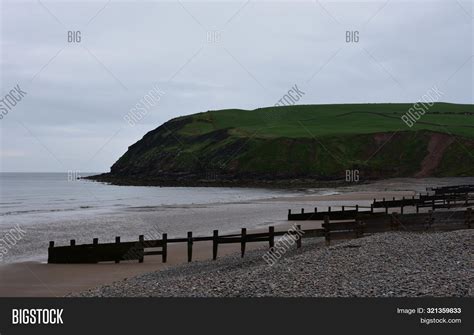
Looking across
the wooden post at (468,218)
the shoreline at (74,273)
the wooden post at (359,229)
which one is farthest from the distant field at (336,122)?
the shoreline at (74,273)

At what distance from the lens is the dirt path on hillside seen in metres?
118

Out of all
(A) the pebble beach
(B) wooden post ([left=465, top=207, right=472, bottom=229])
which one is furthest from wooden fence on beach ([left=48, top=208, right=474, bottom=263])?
(A) the pebble beach

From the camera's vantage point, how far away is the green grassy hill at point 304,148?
121m

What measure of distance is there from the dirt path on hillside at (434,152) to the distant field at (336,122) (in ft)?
13.4

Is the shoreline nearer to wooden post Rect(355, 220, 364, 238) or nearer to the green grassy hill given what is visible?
wooden post Rect(355, 220, 364, 238)

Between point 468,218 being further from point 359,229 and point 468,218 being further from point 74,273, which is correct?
point 74,273

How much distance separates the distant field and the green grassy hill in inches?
11.4

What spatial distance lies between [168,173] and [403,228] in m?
132

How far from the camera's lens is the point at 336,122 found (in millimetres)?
174500
